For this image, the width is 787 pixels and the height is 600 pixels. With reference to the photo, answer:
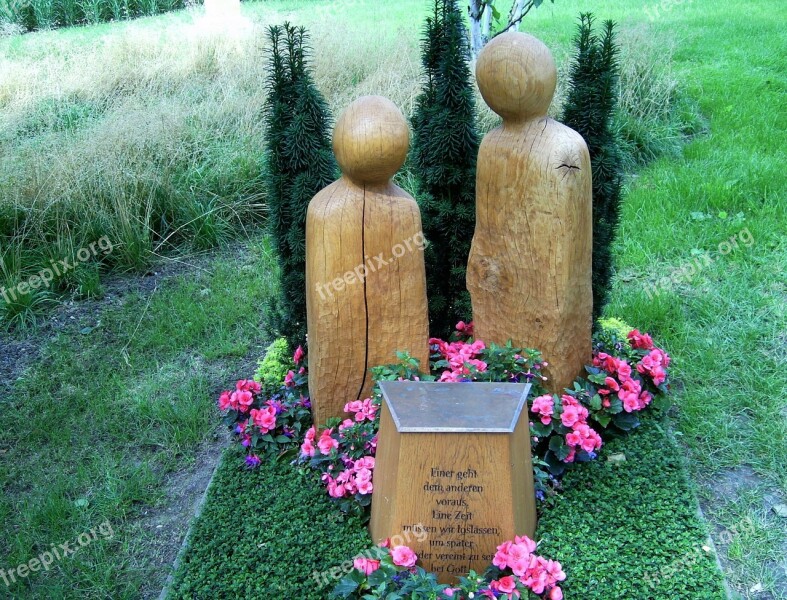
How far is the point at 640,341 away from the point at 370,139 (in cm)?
178

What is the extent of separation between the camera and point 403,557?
2.53m

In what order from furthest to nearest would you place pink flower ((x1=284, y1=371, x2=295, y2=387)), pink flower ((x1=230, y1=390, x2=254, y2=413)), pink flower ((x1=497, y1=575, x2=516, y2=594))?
pink flower ((x1=284, y1=371, x2=295, y2=387)), pink flower ((x1=230, y1=390, x2=254, y2=413)), pink flower ((x1=497, y1=575, x2=516, y2=594))

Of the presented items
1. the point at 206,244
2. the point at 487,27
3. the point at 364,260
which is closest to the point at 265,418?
the point at 364,260

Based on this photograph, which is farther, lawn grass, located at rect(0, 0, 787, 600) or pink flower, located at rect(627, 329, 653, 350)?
pink flower, located at rect(627, 329, 653, 350)

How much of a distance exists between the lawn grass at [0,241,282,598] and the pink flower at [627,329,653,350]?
2156mm

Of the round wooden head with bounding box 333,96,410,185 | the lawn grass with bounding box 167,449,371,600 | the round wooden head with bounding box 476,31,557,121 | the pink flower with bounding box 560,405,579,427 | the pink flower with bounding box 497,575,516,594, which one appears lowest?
the lawn grass with bounding box 167,449,371,600

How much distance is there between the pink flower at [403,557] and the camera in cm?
253

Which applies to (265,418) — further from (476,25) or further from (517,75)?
(476,25)

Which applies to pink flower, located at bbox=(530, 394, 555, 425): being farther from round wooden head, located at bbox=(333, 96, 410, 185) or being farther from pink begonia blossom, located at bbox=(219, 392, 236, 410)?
pink begonia blossom, located at bbox=(219, 392, 236, 410)

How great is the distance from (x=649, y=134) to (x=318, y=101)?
176 inches

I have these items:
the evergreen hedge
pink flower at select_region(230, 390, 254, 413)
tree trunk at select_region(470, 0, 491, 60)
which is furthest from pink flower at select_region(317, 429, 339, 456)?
tree trunk at select_region(470, 0, 491, 60)

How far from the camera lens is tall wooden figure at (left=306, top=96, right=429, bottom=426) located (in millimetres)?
2928

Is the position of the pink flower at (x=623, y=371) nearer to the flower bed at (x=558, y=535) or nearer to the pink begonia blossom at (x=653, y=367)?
the pink begonia blossom at (x=653, y=367)

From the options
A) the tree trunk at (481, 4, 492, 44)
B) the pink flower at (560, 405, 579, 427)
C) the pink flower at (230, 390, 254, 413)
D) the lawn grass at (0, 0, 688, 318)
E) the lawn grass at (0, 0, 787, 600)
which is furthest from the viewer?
the tree trunk at (481, 4, 492, 44)
